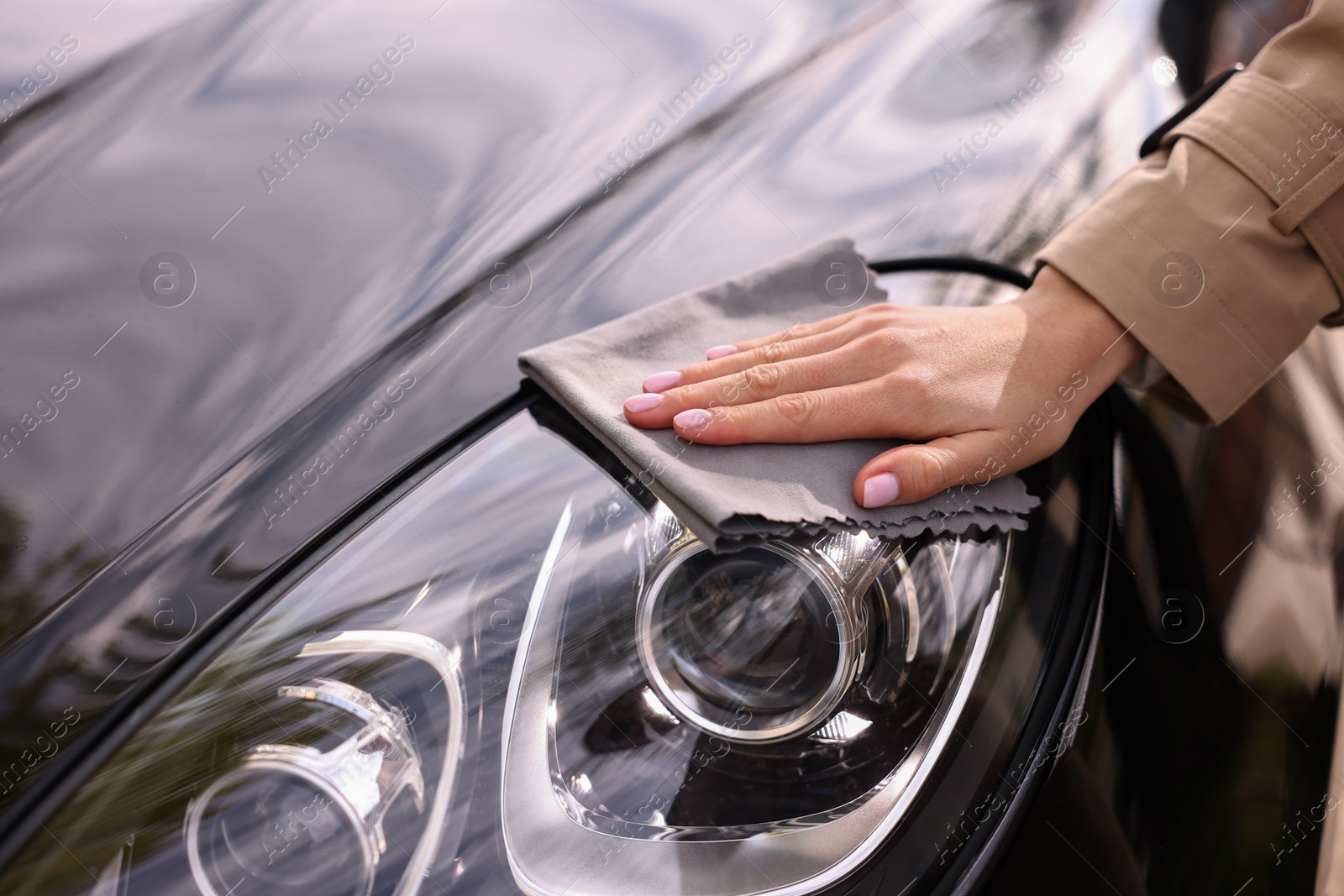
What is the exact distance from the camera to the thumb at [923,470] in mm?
815

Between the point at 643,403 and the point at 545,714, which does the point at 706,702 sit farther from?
the point at 643,403

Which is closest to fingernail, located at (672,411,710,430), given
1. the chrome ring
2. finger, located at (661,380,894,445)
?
finger, located at (661,380,894,445)

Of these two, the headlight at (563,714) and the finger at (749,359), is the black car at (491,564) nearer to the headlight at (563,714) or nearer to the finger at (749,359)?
the headlight at (563,714)

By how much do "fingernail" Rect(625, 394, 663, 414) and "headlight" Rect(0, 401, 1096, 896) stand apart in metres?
0.07

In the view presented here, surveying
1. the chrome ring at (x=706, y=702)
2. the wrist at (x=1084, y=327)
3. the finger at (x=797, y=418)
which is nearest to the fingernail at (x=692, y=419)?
the finger at (x=797, y=418)

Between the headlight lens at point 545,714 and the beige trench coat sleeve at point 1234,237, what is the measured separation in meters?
0.40

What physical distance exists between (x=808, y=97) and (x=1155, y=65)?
571 millimetres

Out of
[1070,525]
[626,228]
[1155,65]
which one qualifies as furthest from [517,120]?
[1155,65]

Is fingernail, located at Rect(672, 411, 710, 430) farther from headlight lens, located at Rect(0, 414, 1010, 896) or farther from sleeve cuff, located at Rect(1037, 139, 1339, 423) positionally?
sleeve cuff, located at Rect(1037, 139, 1339, 423)

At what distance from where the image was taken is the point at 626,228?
1.04 m

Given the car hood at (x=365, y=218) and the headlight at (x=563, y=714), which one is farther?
the car hood at (x=365, y=218)

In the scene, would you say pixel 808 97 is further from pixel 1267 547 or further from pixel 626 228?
pixel 1267 547

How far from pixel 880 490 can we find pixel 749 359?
209 mm

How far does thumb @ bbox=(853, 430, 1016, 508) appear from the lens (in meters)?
0.82
